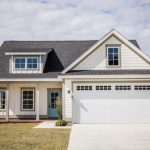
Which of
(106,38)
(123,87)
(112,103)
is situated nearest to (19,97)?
(112,103)

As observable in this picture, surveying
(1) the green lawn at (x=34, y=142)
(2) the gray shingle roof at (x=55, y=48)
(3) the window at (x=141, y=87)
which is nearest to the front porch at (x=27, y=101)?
(2) the gray shingle roof at (x=55, y=48)

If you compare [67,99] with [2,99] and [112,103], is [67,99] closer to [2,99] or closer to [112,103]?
[112,103]

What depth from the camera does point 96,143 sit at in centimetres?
1293

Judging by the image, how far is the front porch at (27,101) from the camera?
1013 inches

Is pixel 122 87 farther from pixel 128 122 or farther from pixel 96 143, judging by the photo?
pixel 96 143

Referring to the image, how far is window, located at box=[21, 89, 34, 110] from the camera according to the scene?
26016 millimetres

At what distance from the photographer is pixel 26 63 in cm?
2611

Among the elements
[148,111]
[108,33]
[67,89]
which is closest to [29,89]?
[67,89]

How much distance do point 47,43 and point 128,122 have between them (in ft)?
37.9

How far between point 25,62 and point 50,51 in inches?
109

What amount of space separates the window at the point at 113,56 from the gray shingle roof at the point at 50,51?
4267mm

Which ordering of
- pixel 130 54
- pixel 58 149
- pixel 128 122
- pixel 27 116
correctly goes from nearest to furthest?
pixel 58 149 → pixel 128 122 → pixel 130 54 → pixel 27 116

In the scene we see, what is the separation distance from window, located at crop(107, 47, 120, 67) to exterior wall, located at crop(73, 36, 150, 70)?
0.91 ft

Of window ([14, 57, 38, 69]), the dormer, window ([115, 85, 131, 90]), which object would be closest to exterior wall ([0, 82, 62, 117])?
the dormer
